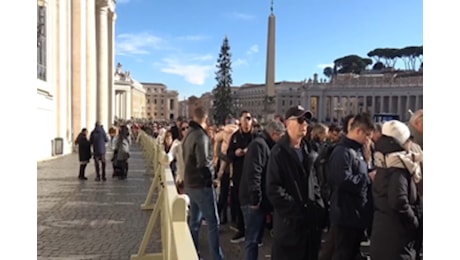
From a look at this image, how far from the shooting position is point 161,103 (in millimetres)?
174500

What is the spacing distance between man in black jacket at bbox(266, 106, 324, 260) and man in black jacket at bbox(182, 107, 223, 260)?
1.49 meters

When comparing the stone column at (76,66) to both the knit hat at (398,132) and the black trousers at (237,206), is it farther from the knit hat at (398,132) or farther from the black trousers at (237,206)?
the knit hat at (398,132)

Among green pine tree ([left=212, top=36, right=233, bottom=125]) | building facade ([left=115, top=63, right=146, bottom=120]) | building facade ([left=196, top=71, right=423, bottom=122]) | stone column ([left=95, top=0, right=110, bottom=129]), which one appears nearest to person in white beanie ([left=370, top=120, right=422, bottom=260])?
stone column ([left=95, top=0, right=110, bottom=129])

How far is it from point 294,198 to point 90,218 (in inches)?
224

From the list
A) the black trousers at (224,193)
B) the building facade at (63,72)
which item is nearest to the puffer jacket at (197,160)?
the black trousers at (224,193)

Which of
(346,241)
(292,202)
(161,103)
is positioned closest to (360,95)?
(161,103)

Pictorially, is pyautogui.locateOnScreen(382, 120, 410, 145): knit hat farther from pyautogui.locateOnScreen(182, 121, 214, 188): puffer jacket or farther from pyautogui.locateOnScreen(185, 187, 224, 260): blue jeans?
pyautogui.locateOnScreen(185, 187, 224, 260): blue jeans

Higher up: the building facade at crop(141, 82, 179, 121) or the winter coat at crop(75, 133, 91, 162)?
the building facade at crop(141, 82, 179, 121)

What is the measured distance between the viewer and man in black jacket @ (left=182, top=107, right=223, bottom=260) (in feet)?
18.3

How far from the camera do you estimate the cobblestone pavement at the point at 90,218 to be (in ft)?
21.5

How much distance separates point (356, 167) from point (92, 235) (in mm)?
4749

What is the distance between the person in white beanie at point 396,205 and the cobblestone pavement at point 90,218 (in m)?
3.76

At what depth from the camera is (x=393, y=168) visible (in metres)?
3.76
